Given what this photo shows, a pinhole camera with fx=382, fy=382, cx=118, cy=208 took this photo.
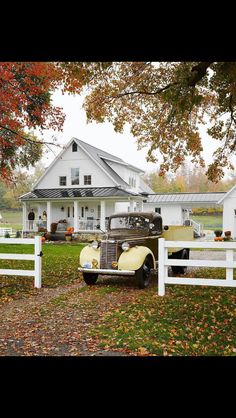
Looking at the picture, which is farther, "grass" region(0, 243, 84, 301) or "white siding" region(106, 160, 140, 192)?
"white siding" region(106, 160, 140, 192)

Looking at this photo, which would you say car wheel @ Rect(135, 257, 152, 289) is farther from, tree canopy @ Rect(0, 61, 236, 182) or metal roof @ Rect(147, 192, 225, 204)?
metal roof @ Rect(147, 192, 225, 204)

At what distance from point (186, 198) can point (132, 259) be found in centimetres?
463

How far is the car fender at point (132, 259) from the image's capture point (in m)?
5.50

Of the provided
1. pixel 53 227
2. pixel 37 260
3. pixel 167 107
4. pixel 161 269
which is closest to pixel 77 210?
pixel 53 227

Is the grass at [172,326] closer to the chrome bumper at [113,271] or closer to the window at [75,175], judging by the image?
the chrome bumper at [113,271]

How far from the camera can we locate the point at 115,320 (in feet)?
13.5

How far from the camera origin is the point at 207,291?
5727 millimetres

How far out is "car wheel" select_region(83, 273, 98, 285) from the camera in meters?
6.06

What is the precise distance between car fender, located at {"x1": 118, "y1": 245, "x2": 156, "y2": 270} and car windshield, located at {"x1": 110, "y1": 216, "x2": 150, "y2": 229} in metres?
0.89

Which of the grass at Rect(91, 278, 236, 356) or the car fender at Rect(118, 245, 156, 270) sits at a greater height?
the car fender at Rect(118, 245, 156, 270)

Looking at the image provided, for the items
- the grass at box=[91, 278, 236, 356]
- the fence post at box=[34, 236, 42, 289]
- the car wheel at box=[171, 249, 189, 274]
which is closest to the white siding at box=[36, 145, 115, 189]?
the car wheel at box=[171, 249, 189, 274]
